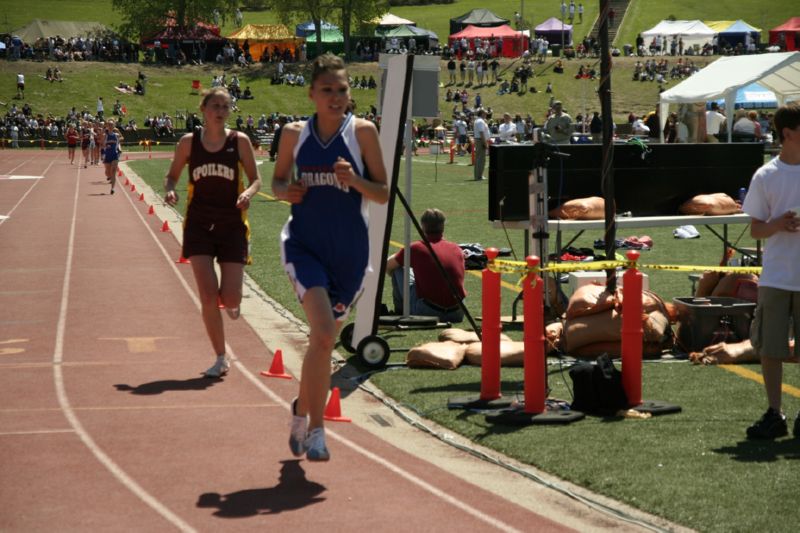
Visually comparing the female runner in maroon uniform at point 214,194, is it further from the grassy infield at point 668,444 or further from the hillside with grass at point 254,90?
the hillside with grass at point 254,90

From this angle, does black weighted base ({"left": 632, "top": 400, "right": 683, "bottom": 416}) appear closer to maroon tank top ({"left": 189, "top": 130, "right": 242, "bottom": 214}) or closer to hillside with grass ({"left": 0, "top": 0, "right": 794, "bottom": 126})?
maroon tank top ({"left": 189, "top": 130, "right": 242, "bottom": 214})

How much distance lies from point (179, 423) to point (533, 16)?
388 ft

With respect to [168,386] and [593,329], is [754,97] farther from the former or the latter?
[168,386]

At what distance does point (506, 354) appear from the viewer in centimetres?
1044

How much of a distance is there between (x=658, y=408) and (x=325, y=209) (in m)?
2.99

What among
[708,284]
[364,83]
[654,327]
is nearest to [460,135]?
[364,83]

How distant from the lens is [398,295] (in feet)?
42.3

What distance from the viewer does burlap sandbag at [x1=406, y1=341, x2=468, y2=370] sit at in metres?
10.4

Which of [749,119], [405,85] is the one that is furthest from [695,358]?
[749,119]

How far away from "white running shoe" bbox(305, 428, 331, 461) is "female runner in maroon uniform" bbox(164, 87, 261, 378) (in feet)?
10.0

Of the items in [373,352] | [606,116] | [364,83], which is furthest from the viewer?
[364,83]

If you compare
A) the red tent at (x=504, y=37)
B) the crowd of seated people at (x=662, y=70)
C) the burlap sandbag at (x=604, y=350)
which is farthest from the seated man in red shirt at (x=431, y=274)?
the red tent at (x=504, y=37)

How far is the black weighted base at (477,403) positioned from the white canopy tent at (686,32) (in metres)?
87.6

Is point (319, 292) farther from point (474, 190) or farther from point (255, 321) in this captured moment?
point (474, 190)
